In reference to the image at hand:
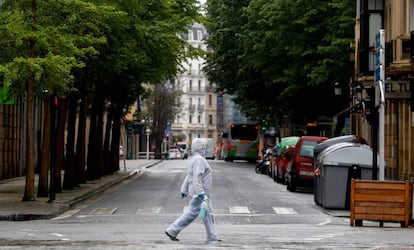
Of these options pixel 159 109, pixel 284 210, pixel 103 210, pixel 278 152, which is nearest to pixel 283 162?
pixel 278 152

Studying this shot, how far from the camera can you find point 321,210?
27.3 meters

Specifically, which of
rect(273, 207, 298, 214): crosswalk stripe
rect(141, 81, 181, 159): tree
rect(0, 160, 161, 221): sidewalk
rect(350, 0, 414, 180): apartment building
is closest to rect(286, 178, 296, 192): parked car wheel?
rect(350, 0, 414, 180): apartment building

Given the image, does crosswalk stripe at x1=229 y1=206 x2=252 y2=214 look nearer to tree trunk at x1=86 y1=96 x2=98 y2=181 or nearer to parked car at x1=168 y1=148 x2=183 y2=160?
tree trunk at x1=86 y1=96 x2=98 y2=181

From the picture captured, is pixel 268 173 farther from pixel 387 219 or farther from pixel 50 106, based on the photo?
pixel 387 219

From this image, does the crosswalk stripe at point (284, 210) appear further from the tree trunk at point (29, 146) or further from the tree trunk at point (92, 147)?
the tree trunk at point (92, 147)

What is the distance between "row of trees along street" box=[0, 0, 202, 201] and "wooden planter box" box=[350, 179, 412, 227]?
8.24 metres

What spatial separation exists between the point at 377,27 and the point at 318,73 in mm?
8311

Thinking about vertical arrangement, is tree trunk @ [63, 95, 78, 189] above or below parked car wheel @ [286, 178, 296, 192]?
above

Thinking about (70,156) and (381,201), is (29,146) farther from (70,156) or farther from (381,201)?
(381,201)

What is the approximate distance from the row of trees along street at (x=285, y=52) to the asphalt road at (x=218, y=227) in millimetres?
16761

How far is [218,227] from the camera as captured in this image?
20.7 m

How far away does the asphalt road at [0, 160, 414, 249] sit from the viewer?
15.9 m

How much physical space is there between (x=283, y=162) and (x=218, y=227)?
65.9 ft

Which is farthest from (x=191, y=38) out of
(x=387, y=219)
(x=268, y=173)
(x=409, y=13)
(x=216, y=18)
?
(x=387, y=219)
